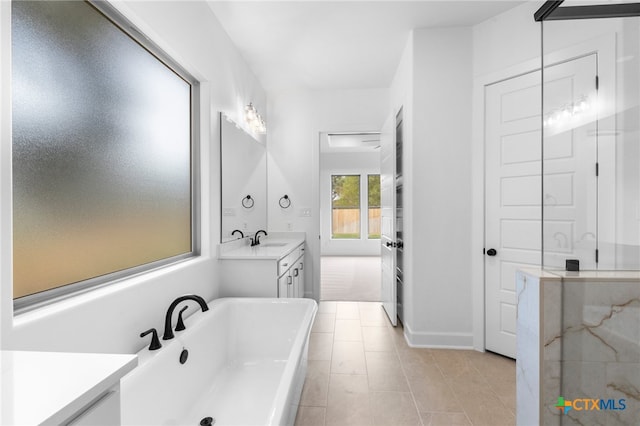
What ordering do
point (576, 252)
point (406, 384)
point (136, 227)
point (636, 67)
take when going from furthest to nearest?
point (406, 384) < point (136, 227) < point (576, 252) < point (636, 67)

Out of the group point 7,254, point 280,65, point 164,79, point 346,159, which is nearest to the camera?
point 7,254

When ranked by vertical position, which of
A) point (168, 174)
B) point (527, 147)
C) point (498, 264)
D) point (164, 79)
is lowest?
point (498, 264)

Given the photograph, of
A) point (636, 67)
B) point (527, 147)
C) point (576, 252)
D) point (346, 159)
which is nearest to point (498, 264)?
point (527, 147)

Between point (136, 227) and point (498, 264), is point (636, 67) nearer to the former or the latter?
point (498, 264)

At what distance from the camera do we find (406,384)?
225cm

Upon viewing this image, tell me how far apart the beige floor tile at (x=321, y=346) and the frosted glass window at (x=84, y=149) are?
1.47 m

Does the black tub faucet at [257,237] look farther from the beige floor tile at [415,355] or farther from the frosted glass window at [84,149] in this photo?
the beige floor tile at [415,355]

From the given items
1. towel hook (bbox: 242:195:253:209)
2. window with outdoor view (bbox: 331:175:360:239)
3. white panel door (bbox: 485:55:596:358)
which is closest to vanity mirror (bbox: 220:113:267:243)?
towel hook (bbox: 242:195:253:209)

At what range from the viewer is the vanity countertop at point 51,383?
47 cm

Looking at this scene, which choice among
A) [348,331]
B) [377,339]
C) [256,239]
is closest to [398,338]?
[377,339]

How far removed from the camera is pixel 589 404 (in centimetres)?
126

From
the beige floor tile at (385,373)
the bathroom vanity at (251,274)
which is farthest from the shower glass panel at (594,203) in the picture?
the bathroom vanity at (251,274)

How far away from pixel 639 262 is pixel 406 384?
5.22ft

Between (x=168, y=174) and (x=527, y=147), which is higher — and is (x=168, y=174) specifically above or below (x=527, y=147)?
below
